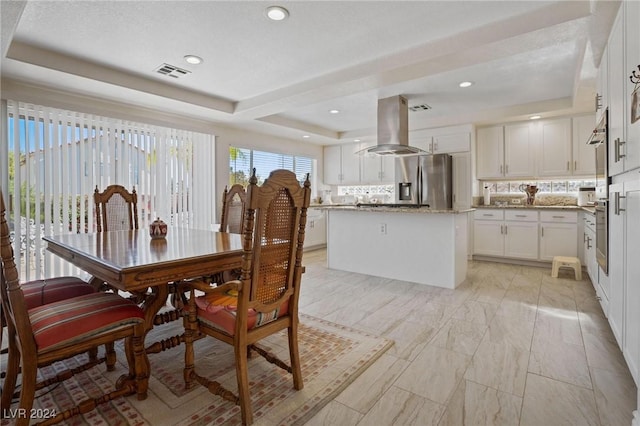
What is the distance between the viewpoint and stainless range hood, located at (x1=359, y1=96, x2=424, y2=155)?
13.8ft

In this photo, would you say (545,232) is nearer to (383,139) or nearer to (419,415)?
(383,139)

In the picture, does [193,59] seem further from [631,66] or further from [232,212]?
[631,66]

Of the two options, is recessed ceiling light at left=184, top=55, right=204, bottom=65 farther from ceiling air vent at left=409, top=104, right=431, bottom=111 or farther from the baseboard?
the baseboard

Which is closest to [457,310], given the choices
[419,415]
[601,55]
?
[419,415]

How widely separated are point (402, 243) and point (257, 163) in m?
3.36

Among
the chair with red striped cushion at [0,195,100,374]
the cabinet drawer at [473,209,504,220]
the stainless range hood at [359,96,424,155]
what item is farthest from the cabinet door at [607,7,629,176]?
the chair with red striped cushion at [0,195,100,374]

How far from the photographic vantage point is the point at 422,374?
1.91 m

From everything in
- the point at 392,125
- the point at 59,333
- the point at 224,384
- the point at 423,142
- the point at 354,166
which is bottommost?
the point at 224,384

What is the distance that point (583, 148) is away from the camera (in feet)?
15.5

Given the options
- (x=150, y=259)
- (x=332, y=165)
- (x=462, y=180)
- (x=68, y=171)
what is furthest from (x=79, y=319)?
(x=332, y=165)

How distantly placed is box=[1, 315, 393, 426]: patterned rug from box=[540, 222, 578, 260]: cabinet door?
3691mm

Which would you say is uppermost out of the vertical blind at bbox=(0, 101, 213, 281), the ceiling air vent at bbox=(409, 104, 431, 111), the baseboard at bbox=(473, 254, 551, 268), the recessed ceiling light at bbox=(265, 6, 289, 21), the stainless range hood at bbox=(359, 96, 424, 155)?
the ceiling air vent at bbox=(409, 104, 431, 111)

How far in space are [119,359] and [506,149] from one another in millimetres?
5760

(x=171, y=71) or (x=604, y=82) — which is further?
(x=171, y=71)
